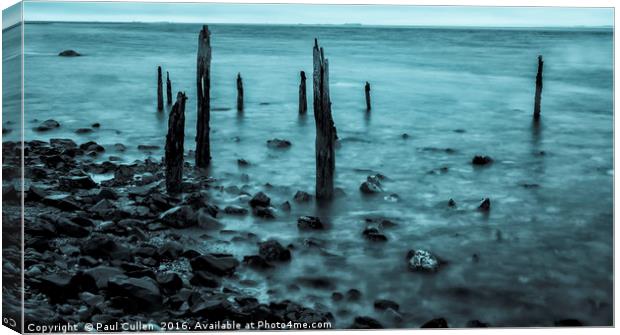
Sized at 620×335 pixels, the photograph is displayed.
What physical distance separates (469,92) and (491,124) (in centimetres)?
45

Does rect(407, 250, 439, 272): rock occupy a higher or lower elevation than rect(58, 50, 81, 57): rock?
lower

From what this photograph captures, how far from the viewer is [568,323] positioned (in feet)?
27.4

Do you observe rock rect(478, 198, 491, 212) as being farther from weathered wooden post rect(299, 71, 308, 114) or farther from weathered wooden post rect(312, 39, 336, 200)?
weathered wooden post rect(299, 71, 308, 114)

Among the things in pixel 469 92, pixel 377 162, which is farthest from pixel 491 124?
pixel 377 162

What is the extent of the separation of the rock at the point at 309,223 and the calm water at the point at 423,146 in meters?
0.09

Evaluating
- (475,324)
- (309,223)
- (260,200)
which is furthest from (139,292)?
(475,324)

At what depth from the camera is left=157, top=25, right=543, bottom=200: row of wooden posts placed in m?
9.51

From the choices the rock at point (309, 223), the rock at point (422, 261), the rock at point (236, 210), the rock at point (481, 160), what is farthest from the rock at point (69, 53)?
the rock at point (481, 160)

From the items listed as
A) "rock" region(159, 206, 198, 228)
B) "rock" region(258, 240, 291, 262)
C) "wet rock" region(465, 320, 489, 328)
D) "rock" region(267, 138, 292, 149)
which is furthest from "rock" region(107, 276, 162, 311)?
"rock" region(267, 138, 292, 149)

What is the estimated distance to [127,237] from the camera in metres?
8.96

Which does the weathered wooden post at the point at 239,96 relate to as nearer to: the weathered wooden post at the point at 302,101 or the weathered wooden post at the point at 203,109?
the weathered wooden post at the point at 203,109

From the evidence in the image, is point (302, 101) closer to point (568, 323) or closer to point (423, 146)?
point (423, 146)

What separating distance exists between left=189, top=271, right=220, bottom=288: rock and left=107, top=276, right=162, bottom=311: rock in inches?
15.3

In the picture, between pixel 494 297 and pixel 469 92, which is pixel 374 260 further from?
pixel 469 92
